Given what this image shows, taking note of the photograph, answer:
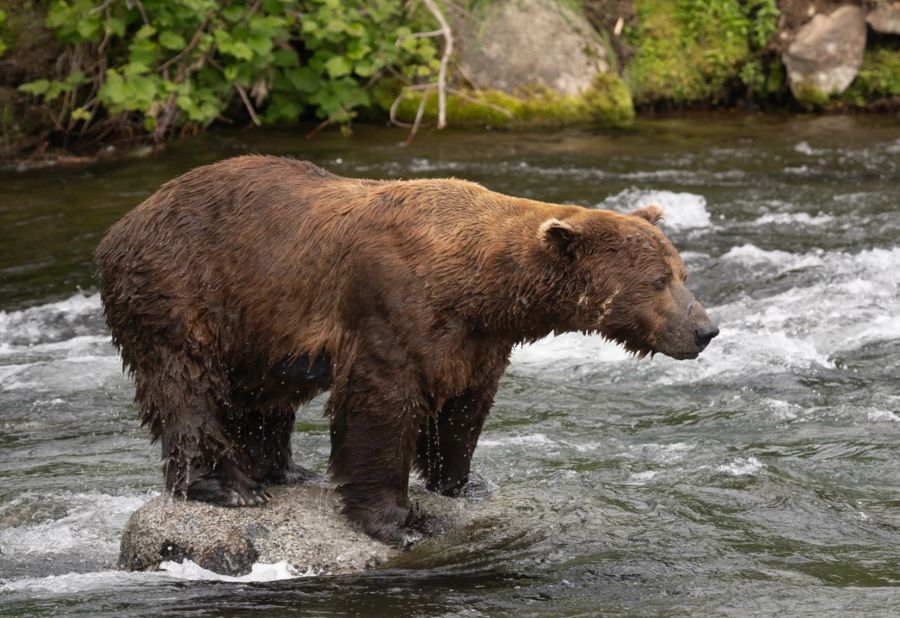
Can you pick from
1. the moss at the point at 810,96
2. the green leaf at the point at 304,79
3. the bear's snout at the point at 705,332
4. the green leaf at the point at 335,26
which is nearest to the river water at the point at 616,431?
the bear's snout at the point at 705,332

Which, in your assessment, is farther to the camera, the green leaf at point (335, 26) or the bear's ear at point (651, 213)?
the green leaf at point (335, 26)

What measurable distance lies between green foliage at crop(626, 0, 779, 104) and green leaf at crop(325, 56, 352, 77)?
4.34m

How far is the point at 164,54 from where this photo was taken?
1550 centimetres

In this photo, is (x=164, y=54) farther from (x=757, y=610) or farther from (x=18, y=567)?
(x=757, y=610)

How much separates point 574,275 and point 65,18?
10374 millimetres

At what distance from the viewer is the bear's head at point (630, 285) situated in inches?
242

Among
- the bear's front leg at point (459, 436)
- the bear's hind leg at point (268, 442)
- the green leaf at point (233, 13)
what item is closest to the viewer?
the bear's front leg at point (459, 436)

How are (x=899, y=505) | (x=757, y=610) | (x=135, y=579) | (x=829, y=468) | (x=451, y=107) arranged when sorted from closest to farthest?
(x=757, y=610) < (x=135, y=579) < (x=899, y=505) < (x=829, y=468) < (x=451, y=107)

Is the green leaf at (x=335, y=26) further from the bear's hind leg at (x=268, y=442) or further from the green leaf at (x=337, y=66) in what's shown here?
the bear's hind leg at (x=268, y=442)

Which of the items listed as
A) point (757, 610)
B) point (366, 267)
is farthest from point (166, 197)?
point (757, 610)

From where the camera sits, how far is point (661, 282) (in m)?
6.16

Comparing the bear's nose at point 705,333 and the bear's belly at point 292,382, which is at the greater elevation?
the bear's nose at point 705,333

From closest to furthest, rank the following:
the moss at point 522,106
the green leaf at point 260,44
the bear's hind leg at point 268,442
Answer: the bear's hind leg at point 268,442 → the green leaf at point 260,44 → the moss at point 522,106

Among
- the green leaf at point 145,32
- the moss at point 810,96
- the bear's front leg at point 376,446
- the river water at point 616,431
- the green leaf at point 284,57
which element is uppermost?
the green leaf at point 145,32
